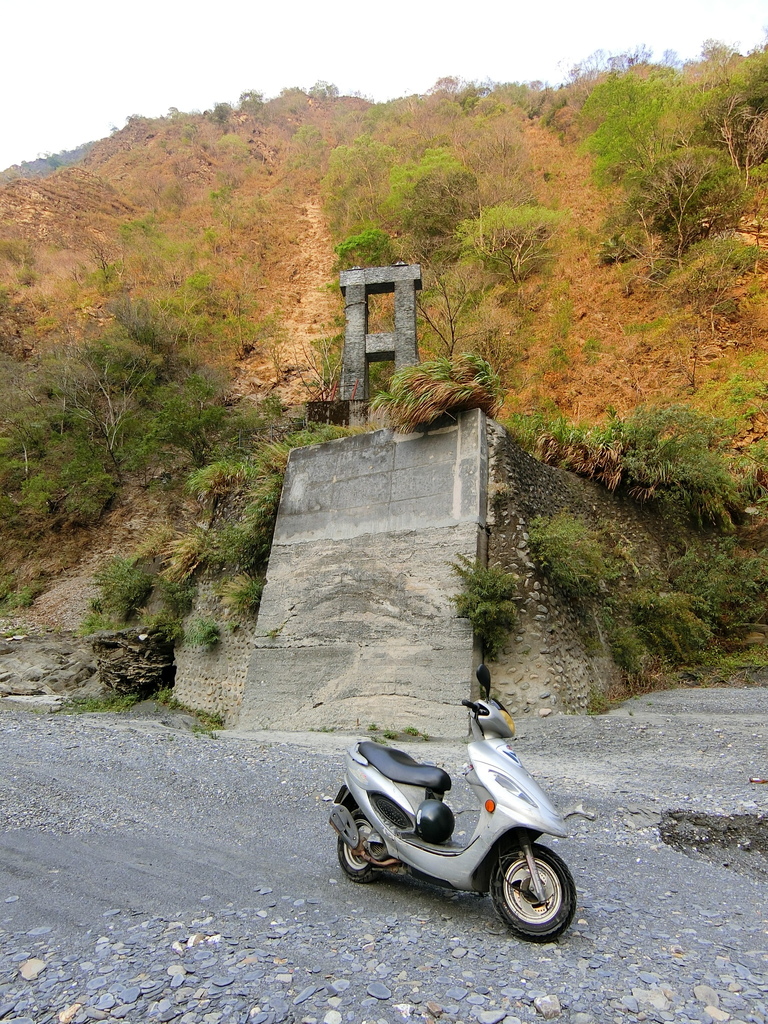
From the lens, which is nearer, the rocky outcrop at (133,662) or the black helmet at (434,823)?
the black helmet at (434,823)

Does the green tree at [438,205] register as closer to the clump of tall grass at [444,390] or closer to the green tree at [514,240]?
the green tree at [514,240]

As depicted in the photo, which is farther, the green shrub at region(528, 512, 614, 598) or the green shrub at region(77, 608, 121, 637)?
the green shrub at region(77, 608, 121, 637)

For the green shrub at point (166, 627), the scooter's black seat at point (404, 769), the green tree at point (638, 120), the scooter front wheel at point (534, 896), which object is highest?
the green tree at point (638, 120)

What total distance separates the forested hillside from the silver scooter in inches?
311

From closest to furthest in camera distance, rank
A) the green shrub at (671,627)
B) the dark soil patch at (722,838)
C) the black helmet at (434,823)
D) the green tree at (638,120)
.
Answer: the black helmet at (434,823), the dark soil patch at (722,838), the green shrub at (671,627), the green tree at (638,120)

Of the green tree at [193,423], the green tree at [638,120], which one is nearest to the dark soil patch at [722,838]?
the green tree at [193,423]

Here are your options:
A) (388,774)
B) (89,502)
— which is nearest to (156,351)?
(89,502)

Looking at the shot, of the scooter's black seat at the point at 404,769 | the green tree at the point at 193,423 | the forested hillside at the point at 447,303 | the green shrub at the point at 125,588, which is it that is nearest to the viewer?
the scooter's black seat at the point at 404,769

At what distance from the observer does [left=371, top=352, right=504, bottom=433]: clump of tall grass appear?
8.76 metres

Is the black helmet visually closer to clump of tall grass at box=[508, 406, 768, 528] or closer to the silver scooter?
the silver scooter

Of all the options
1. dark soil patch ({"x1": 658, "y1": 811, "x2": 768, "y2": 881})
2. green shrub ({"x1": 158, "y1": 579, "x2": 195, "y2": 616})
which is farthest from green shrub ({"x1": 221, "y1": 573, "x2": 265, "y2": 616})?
dark soil patch ({"x1": 658, "y1": 811, "x2": 768, "y2": 881})

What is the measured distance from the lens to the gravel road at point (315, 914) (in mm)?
2137

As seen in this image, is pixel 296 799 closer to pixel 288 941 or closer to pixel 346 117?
pixel 288 941

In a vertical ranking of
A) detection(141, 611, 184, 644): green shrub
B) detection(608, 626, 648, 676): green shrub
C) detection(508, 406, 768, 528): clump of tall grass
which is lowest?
detection(141, 611, 184, 644): green shrub
